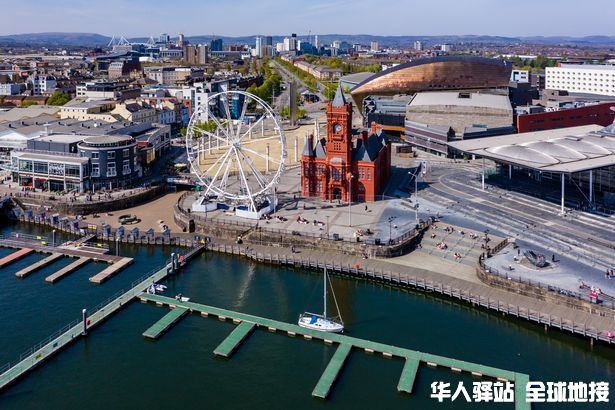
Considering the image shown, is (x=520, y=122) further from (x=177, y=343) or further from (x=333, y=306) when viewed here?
(x=177, y=343)

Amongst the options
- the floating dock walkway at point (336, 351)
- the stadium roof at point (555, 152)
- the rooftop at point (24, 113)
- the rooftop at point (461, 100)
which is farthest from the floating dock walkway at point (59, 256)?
the rooftop at point (461, 100)

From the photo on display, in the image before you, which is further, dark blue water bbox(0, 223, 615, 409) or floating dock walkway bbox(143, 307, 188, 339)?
floating dock walkway bbox(143, 307, 188, 339)

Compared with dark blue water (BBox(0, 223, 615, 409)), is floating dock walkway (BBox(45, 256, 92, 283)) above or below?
above

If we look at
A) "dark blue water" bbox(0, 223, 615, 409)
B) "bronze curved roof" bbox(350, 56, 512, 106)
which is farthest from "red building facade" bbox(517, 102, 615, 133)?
"dark blue water" bbox(0, 223, 615, 409)

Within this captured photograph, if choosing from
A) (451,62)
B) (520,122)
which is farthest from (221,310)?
(451,62)

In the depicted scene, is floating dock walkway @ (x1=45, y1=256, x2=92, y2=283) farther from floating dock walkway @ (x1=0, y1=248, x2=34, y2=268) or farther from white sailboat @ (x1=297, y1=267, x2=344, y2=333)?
white sailboat @ (x1=297, y1=267, x2=344, y2=333)

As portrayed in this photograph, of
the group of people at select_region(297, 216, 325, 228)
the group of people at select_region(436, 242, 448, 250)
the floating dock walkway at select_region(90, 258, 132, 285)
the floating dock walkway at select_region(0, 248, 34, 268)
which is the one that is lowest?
the floating dock walkway at select_region(90, 258, 132, 285)

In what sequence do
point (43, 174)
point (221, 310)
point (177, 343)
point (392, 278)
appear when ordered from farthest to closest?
point (43, 174) < point (392, 278) < point (221, 310) < point (177, 343)

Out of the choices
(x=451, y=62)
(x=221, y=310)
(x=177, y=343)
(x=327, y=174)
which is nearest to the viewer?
(x=177, y=343)
